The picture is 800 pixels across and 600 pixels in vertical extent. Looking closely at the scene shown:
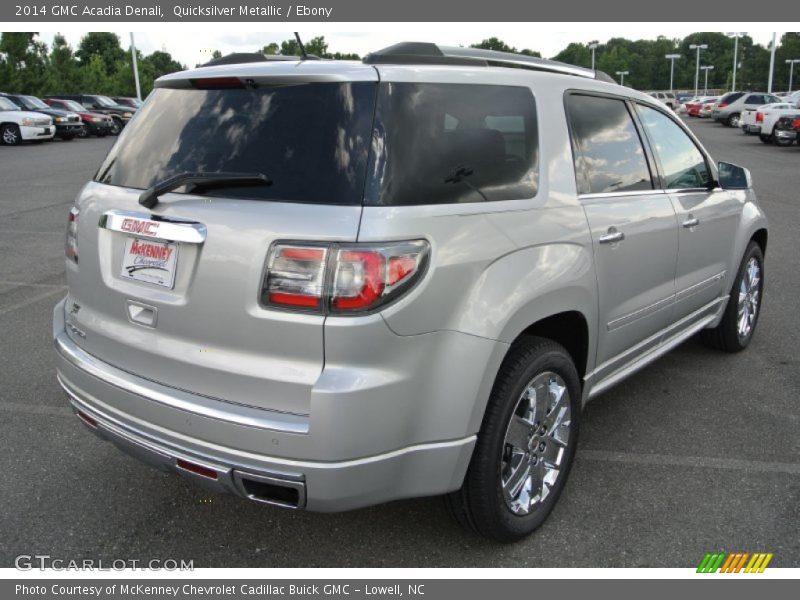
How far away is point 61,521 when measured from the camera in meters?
3.14

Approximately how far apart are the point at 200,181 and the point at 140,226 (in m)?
0.30

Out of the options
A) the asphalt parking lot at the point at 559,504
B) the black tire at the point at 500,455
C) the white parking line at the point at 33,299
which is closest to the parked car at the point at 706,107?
the white parking line at the point at 33,299

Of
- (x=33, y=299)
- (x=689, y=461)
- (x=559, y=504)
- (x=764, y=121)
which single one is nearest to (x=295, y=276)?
(x=559, y=504)

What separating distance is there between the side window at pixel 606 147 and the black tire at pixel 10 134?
26819mm

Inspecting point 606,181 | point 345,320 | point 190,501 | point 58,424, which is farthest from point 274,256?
point 58,424

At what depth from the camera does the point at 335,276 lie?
2305 mm

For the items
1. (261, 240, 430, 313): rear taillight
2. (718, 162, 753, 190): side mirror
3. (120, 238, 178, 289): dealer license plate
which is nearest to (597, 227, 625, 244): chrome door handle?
(261, 240, 430, 313): rear taillight

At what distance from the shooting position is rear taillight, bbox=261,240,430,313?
2.31 meters

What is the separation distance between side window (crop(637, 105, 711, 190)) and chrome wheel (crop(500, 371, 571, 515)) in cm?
Result: 161

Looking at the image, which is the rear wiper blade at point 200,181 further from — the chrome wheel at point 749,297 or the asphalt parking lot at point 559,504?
the chrome wheel at point 749,297

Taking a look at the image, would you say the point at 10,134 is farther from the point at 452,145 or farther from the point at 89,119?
the point at 452,145

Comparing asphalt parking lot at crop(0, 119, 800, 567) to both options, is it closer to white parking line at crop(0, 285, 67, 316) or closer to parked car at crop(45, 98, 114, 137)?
white parking line at crop(0, 285, 67, 316)

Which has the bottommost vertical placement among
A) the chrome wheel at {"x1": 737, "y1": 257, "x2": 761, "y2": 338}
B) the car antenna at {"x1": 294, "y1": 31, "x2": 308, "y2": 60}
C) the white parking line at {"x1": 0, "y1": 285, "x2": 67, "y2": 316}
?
the white parking line at {"x1": 0, "y1": 285, "x2": 67, "y2": 316}

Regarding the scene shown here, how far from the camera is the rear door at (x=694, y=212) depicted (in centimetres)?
405
